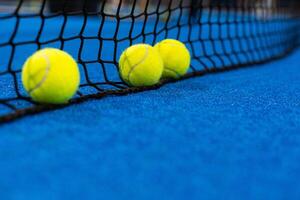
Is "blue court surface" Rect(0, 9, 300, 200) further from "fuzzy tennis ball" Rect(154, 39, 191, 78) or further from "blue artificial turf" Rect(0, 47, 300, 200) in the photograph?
"fuzzy tennis ball" Rect(154, 39, 191, 78)

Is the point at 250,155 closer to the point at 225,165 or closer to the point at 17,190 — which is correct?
the point at 225,165

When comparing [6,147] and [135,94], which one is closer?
[6,147]

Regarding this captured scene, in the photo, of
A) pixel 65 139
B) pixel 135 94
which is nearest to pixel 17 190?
pixel 65 139

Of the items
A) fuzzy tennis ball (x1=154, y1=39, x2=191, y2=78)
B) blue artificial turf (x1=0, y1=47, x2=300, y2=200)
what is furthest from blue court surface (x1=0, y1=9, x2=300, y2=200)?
fuzzy tennis ball (x1=154, y1=39, x2=191, y2=78)

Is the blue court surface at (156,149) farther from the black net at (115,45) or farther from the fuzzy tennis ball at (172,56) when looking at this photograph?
the fuzzy tennis ball at (172,56)

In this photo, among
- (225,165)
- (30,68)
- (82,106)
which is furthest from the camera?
(82,106)

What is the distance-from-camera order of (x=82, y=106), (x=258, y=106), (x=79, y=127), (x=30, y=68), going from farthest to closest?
1. (x=258, y=106)
2. (x=82, y=106)
3. (x=30, y=68)
4. (x=79, y=127)

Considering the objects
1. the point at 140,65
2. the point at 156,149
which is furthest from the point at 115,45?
the point at 156,149

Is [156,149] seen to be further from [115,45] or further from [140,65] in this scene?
[115,45]
